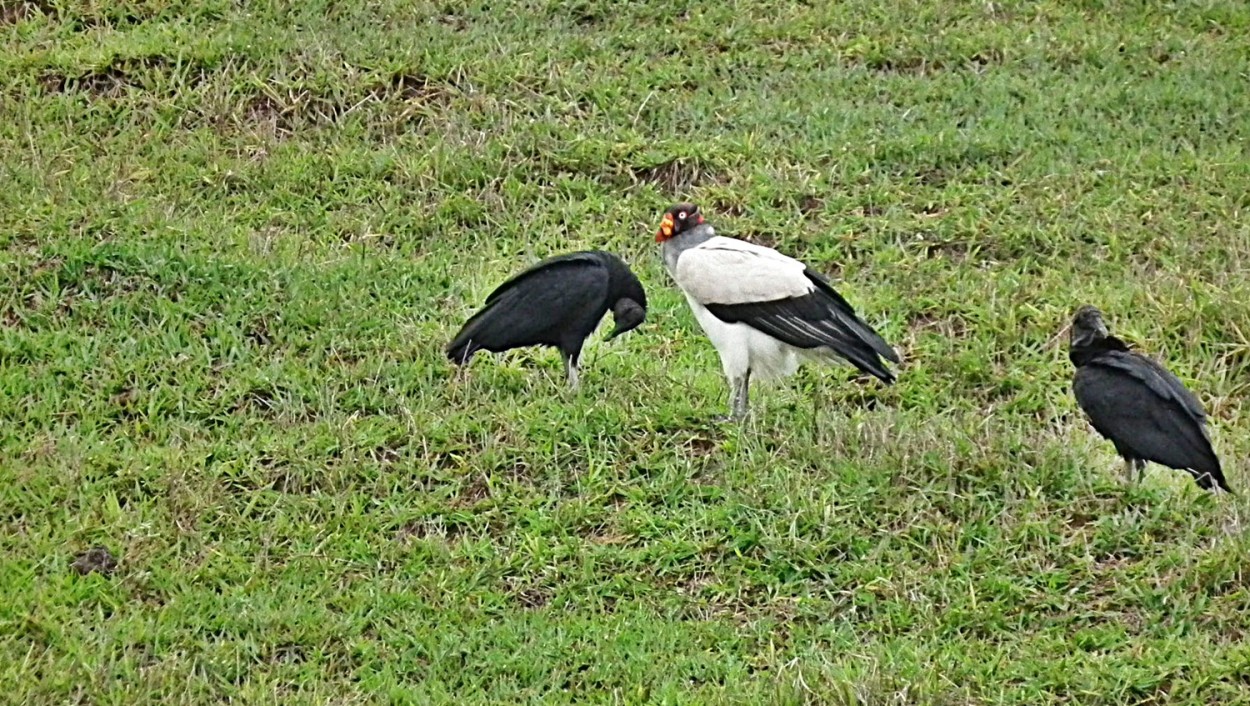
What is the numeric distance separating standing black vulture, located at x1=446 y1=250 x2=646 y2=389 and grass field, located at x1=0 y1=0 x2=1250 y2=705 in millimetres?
218

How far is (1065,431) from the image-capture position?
23.1ft

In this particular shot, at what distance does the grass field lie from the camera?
568 cm

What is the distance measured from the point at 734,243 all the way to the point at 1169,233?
2666 mm

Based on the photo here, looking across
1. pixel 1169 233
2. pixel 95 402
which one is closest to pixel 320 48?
pixel 95 402

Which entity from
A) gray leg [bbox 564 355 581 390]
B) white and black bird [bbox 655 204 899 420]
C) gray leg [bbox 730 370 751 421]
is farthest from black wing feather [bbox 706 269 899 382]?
gray leg [bbox 564 355 581 390]

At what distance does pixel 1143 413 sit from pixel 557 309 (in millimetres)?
2447

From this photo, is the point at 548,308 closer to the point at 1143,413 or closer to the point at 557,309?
the point at 557,309

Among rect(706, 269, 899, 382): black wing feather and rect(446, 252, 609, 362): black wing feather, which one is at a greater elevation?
rect(706, 269, 899, 382): black wing feather

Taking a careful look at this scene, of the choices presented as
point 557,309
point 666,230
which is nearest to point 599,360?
A: point 557,309

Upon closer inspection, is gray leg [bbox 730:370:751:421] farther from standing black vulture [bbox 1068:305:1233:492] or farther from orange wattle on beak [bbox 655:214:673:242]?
standing black vulture [bbox 1068:305:1233:492]

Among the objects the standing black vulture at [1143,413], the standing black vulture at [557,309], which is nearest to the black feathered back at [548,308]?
the standing black vulture at [557,309]

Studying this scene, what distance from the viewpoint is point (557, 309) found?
23.8 feet

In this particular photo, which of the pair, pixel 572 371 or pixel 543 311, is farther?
pixel 572 371

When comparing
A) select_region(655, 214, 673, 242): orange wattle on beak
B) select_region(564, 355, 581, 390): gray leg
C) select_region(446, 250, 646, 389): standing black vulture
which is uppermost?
select_region(655, 214, 673, 242): orange wattle on beak
